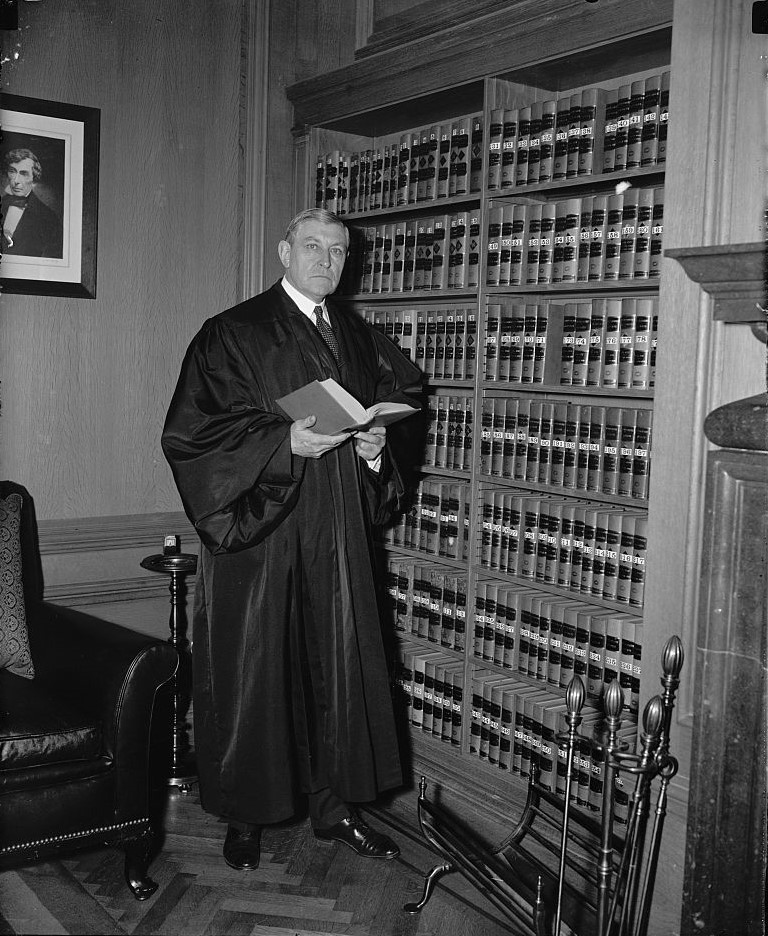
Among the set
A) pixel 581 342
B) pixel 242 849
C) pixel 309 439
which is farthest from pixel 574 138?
pixel 242 849

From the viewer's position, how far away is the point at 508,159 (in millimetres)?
3119

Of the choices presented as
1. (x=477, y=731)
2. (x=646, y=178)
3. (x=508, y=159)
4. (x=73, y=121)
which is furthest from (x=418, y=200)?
(x=477, y=731)

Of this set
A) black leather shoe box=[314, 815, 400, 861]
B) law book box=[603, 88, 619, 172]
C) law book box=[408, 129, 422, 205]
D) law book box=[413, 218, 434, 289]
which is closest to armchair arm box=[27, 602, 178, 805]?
black leather shoe box=[314, 815, 400, 861]

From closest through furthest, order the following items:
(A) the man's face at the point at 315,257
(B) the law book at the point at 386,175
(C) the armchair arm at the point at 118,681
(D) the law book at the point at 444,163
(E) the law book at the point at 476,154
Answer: (C) the armchair arm at the point at 118,681 < (A) the man's face at the point at 315,257 < (E) the law book at the point at 476,154 < (D) the law book at the point at 444,163 < (B) the law book at the point at 386,175

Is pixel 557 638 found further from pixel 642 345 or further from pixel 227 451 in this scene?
pixel 227 451

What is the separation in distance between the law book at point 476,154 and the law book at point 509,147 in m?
0.09

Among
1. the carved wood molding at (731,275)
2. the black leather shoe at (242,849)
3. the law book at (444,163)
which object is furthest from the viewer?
the law book at (444,163)

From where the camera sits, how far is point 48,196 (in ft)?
11.0

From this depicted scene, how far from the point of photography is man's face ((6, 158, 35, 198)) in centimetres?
328

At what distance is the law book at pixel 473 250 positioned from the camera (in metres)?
3.23

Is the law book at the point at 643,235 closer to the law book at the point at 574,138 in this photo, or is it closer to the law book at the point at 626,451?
the law book at the point at 574,138

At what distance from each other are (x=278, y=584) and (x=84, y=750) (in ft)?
2.16

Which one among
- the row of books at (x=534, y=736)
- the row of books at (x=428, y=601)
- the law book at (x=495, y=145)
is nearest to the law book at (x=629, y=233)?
the law book at (x=495, y=145)

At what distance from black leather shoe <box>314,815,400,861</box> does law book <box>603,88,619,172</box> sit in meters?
2.01
